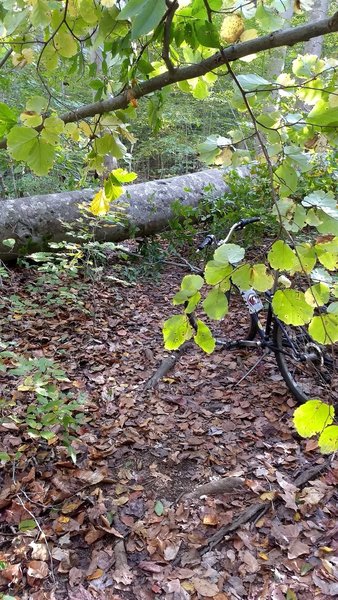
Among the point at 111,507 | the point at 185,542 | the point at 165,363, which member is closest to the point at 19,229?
the point at 165,363

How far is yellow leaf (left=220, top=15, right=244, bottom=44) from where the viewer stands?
0.79 m

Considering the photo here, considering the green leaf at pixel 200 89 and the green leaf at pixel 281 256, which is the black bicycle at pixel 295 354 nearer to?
the green leaf at pixel 200 89

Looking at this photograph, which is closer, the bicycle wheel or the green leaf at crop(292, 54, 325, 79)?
the green leaf at crop(292, 54, 325, 79)

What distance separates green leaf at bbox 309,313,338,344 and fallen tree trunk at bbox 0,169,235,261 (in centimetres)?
368

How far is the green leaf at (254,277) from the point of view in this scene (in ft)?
2.31

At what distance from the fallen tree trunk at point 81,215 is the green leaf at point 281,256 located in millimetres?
3606

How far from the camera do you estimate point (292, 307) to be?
0.69 metres

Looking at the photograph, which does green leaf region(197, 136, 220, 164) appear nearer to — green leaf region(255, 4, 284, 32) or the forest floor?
green leaf region(255, 4, 284, 32)

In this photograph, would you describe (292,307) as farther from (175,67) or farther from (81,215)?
(81,215)

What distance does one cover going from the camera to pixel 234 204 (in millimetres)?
5973

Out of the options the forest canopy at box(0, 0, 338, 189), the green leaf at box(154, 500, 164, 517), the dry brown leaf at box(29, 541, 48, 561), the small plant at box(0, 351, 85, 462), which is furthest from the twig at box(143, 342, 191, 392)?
the forest canopy at box(0, 0, 338, 189)

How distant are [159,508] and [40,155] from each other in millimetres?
2237

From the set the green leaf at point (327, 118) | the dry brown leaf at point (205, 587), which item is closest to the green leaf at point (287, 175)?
the green leaf at point (327, 118)

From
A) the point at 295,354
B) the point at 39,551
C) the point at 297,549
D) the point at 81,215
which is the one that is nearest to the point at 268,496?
the point at 297,549
